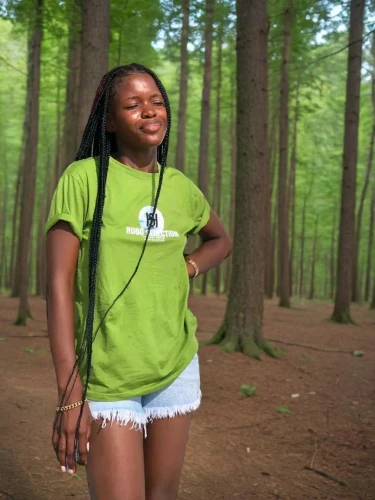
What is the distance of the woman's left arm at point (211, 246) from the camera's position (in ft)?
7.52

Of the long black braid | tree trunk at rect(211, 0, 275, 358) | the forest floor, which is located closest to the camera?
the long black braid

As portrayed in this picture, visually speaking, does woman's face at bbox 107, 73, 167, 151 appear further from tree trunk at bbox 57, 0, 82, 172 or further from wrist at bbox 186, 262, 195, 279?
tree trunk at bbox 57, 0, 82, 172

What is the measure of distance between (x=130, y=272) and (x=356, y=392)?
19.4 feet

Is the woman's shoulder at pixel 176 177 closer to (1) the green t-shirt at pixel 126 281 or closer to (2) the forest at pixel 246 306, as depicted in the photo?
(1) the green t-shirt at pixel 126 281

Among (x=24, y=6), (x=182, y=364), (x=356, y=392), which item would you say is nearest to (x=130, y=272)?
(x=182, y=364)

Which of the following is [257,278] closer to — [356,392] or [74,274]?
[356,392]

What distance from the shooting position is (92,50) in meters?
6.95

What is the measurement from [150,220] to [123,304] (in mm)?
311

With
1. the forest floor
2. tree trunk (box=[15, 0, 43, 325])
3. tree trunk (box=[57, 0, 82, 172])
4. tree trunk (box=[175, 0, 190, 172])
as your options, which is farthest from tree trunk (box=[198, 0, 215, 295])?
the forest floor

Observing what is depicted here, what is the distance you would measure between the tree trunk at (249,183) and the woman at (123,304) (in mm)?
6103

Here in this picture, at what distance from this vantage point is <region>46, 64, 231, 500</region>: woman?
1.72m

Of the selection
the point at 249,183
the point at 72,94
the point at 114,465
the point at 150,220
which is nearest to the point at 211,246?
the point at 150,220

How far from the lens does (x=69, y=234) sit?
1.77m

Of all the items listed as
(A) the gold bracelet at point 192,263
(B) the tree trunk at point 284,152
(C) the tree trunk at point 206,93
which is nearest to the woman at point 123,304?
(A) the gold bracelet at point 192,263
